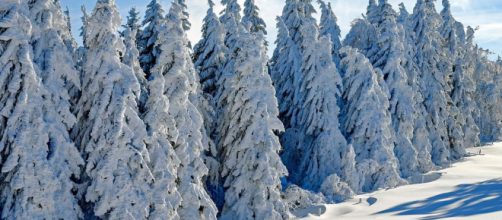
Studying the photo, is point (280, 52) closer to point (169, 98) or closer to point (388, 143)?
point (388, 143)

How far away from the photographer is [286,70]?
123 ft

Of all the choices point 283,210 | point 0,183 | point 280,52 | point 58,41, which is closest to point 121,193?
point 0,183

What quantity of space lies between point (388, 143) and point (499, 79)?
43.1m

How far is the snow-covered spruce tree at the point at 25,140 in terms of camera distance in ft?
58.2

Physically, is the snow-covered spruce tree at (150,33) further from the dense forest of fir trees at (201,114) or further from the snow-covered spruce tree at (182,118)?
the snow-covered spruce tree at (182,118)

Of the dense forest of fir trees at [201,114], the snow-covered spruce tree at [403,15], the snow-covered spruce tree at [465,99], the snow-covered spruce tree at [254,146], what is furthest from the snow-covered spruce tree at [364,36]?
the snow-covered spruce tree at [254,146]

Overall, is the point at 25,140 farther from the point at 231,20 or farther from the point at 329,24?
the point at 329,24

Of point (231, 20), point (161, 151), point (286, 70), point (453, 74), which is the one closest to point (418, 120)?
point (286, 70)

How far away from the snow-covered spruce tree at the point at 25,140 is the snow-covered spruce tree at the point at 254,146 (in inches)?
332

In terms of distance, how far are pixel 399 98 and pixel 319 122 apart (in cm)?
799

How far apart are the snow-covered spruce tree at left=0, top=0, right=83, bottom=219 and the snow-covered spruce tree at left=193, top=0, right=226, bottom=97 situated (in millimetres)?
13518

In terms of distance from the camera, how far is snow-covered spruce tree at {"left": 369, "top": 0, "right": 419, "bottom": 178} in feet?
121

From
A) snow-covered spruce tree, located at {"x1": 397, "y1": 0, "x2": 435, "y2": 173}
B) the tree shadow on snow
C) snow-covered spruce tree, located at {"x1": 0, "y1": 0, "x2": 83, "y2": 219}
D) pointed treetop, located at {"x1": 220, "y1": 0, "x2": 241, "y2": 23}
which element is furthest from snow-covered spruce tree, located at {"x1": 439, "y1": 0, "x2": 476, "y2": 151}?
snow-covered spruce tree, located at {"x1": 0, "y1": 0, "x2": 83, "y2": 219}

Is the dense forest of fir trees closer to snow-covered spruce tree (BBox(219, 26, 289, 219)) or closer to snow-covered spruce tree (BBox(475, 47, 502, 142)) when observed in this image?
snow-covered spruce tree (BBox(219, 26, 289, 219))
